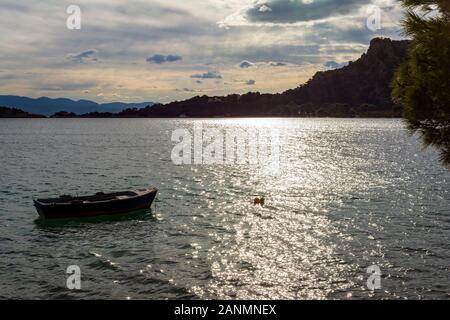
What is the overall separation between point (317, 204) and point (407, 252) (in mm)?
17456

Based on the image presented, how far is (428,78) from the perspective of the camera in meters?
13.9

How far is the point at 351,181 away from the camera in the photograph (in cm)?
6462

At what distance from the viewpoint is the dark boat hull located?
40.2 meters

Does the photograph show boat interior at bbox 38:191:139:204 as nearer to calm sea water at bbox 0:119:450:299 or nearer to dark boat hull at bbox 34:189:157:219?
dark boat hull at bbox 34:189:157:219

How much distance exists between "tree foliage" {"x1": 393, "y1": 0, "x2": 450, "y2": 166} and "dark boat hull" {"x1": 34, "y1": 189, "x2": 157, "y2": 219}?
32.3 metres

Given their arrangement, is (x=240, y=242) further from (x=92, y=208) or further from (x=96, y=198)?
(x=96, y=198)

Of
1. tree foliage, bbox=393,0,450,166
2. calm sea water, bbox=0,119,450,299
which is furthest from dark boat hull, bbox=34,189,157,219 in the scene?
tree foliage, bbox=393,0,450,166

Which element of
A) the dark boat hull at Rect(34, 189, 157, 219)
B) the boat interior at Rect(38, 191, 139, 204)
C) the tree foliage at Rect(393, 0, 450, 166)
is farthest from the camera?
the boat interior at Rect(38, 191, 139, 204)

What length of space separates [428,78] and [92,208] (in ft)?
112

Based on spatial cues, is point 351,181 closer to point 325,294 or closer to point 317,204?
point 317,204

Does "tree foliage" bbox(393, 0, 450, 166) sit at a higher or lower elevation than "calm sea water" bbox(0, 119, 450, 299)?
higher

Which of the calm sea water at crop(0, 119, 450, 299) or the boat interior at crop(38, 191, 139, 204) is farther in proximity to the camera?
the boat interior at crop(38, 191, 139, 204)

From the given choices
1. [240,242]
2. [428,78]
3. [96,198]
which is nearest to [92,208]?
[96,198]
